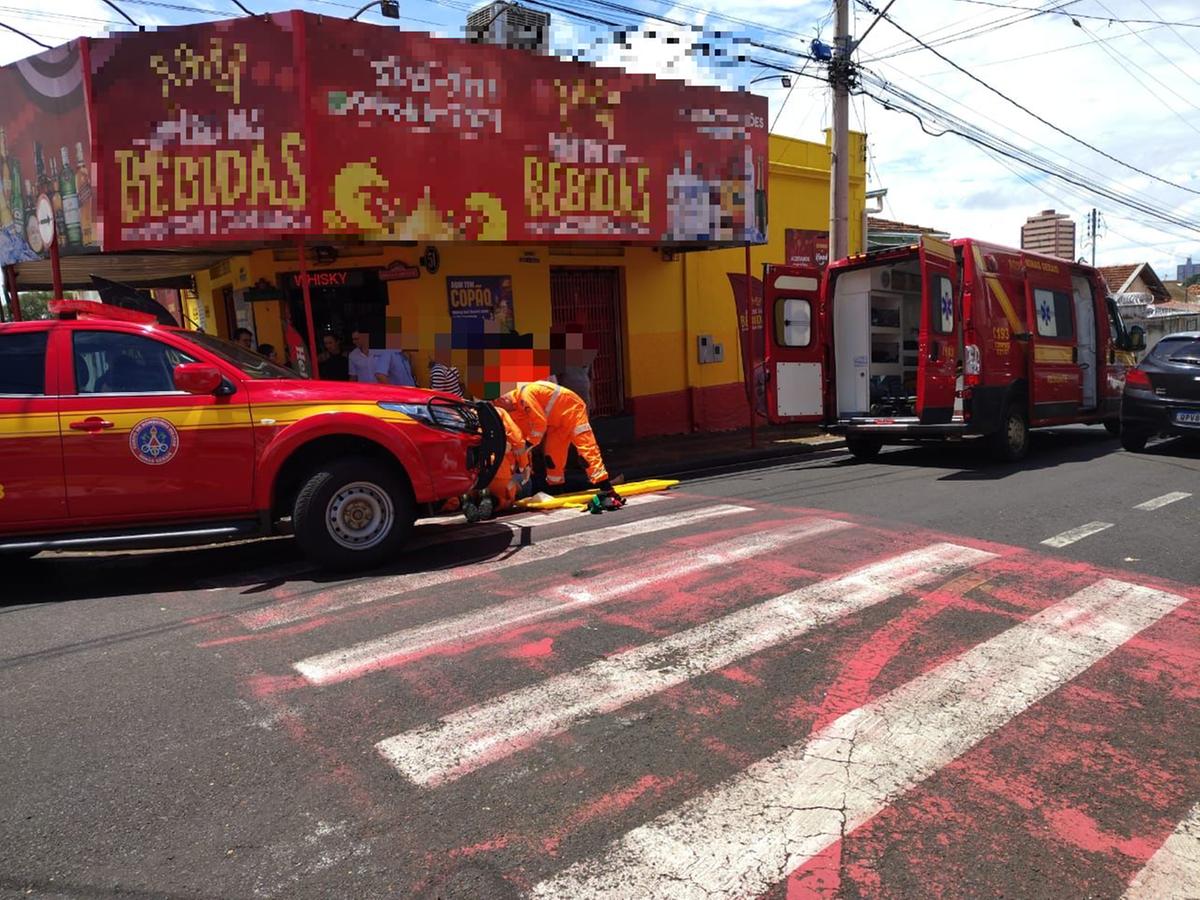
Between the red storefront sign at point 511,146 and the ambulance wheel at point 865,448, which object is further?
the ambulance wheel at point 865,448

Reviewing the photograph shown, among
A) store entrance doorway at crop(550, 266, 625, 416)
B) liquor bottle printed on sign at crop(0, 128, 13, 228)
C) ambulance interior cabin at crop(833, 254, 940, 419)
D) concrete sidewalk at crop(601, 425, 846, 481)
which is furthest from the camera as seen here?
store entrance doorway at crop(550, 266, 625, 416)

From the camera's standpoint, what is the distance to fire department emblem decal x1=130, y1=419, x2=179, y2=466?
550 centimetres

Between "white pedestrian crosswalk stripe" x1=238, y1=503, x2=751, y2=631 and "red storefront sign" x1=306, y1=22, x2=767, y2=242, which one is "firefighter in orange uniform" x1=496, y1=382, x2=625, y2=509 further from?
"red storefront sign" x1=306, y1=22, x2=767, y2=242

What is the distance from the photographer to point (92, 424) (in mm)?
5449

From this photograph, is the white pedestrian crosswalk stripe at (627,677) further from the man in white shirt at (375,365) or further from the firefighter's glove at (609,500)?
the man in white shirt at (375,365)

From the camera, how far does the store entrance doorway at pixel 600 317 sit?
12.7 m

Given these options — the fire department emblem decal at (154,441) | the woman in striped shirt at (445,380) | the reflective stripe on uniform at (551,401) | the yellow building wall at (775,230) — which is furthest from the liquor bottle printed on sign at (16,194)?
the yellow building wall at (775,230)

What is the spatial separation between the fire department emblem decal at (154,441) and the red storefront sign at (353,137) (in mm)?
→ 3672

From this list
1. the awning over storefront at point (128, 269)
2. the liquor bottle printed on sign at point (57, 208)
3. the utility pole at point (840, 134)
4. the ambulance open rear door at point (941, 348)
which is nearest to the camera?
the liquor bottle printed on sign at point (57, 208)

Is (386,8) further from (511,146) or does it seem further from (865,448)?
(865,448)

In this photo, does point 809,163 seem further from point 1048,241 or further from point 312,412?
point 1048,241

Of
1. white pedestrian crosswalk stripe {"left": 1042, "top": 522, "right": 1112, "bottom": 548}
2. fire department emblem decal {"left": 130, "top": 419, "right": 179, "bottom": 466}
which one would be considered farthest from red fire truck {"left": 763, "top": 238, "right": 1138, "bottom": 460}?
fire department emblem decal {"left": 130, "top": 419, "right": 179, "bottom": 466}

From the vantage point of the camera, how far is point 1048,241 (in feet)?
140

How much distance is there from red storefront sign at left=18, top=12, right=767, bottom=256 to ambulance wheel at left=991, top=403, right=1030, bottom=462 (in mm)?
5072
